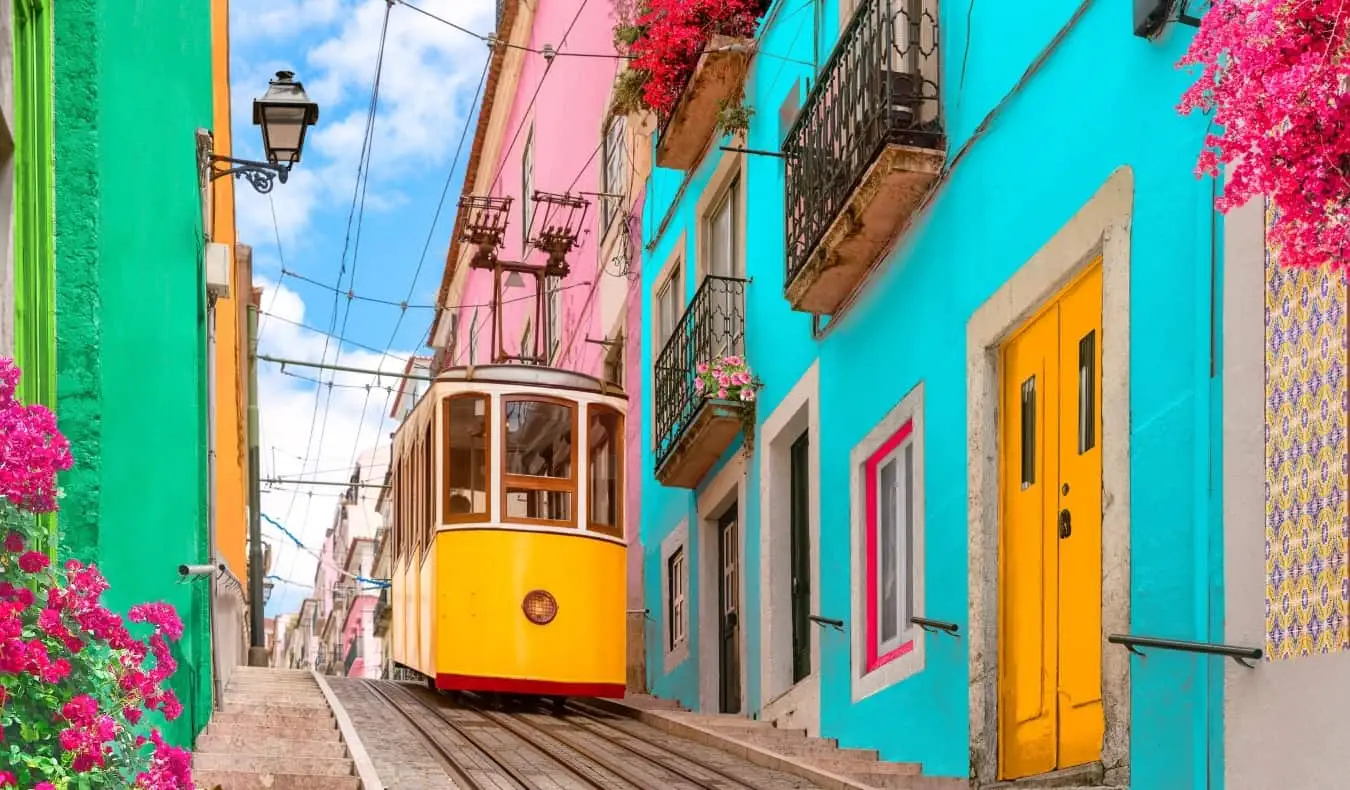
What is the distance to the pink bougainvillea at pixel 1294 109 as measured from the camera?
3.88 meters

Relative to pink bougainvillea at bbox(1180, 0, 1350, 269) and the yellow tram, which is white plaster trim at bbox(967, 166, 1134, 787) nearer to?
pink bougainvillea at bbox(1180, 0, 1350, 269)

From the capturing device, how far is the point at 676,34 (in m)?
14.2

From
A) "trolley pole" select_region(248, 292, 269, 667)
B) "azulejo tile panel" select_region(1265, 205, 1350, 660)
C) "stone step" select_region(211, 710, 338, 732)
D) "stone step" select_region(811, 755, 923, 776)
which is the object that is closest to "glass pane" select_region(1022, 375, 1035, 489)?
"stone step" select_region(811, 755, 923, 776)

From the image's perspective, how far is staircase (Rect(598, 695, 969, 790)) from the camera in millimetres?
8594

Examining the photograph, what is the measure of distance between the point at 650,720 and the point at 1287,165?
30.7 ft

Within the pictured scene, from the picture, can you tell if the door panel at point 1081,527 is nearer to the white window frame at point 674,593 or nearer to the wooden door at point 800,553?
the wooden door at point 800,553

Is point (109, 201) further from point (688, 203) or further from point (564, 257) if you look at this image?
point (564, 257)

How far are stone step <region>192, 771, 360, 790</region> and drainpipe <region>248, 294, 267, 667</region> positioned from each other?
11.2 metres

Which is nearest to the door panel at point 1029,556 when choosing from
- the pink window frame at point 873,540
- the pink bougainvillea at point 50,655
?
the pink window frame at point 873,540

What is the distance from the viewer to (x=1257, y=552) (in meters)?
5.82

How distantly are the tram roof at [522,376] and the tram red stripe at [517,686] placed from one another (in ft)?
6.79

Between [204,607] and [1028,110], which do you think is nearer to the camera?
[1028,110]

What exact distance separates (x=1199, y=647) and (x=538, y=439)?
8.17 meters

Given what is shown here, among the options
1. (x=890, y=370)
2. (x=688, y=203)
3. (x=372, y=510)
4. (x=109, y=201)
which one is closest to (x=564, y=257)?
(x=688, y=203)
